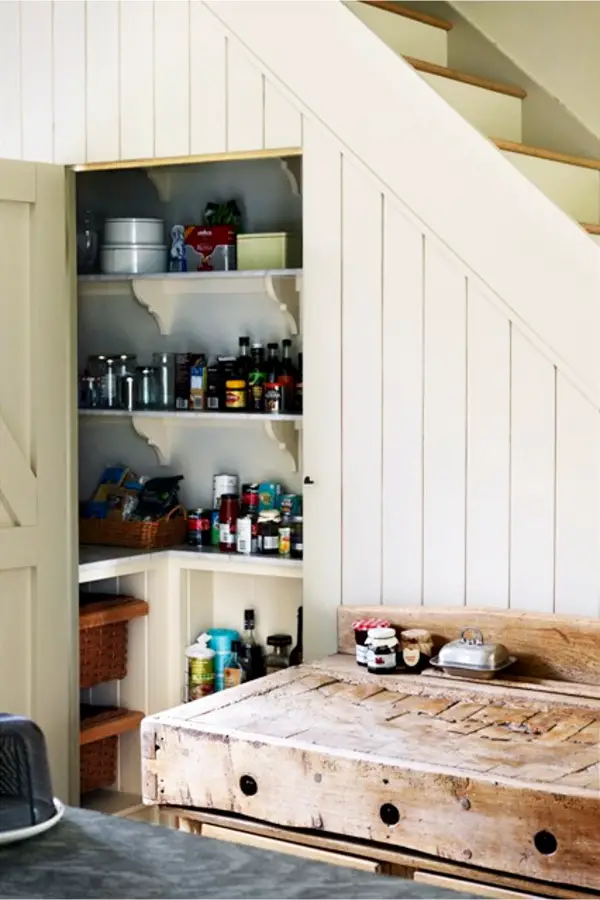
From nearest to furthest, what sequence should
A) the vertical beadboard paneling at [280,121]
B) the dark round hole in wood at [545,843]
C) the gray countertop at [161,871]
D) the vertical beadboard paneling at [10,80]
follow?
the gray countertop at [161,871] → the dark round hole in wood at [545,843] → the vertical beadboard paneling at [280,121] → the vertical beadboard paneling at [10,80]

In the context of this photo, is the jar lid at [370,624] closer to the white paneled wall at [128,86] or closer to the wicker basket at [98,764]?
the white paneled wall at [128,86]

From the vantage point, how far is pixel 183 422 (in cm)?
437

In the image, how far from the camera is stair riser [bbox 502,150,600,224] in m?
3.53

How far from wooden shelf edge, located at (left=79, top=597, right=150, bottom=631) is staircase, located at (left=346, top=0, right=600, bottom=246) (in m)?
1.70

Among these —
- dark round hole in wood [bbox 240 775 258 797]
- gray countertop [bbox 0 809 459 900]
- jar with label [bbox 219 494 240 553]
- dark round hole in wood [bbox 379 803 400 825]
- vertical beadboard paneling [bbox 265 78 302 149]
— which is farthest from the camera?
jar with label [bbox 219 494 240 553]

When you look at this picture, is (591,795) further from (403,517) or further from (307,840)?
(403,517)

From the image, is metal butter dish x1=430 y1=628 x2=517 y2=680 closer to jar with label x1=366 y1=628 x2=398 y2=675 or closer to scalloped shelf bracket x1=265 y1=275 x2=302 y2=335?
jar with label x1=366 y1=628 x2=398 y2=675

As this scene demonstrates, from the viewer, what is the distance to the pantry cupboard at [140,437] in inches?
134

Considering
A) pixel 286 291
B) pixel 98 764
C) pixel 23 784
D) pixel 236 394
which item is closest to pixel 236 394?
pixel 236 394

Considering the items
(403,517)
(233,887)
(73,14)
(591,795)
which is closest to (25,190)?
(73,14)

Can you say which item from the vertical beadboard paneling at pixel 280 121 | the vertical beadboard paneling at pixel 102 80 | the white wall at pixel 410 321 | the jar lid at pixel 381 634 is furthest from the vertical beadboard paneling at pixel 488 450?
the vertical beadboard paneling at pixel 102 80

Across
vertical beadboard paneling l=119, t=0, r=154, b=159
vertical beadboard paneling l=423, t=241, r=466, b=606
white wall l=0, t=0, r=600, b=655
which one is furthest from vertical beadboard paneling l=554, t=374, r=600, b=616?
vertical beadboard paneling l=119, t=0, r=154, b=159

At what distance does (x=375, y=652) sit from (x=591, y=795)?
0.87 metres

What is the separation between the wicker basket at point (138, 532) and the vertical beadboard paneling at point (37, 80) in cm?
112
